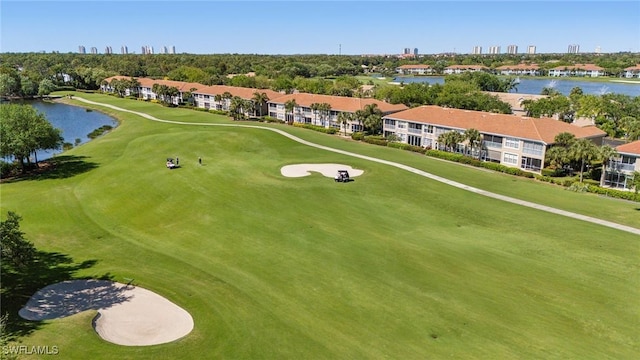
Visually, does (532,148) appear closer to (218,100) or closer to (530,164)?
(530,164)

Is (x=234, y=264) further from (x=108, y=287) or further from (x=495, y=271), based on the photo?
(x=495, y=271)

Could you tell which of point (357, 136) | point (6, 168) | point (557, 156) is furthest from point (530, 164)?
point (6, 168)

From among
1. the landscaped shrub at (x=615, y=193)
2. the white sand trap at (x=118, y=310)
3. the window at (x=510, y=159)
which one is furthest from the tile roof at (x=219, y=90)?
the white sand trap at (x=118, y=310)

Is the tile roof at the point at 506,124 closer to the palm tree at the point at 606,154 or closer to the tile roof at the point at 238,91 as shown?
the palm tree at the point at 606,154

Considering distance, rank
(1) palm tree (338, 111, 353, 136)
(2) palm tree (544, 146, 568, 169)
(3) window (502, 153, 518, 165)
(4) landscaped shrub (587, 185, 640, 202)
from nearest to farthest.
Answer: (4) landscaped shrub (587, 185, 640, 202) → (2) palm tree (544, 146, 568, 169) → (3) window (502, 153, 518, 165) → (1) palm tree (338, 111, 353, 136)

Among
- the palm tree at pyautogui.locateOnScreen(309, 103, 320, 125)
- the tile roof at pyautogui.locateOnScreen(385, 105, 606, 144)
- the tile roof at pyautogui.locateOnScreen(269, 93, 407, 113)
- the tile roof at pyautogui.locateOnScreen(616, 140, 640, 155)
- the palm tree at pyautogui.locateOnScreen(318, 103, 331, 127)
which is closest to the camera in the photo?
the tile roof at pyautogui.locateOnScreen(616, 140, 640, 155)

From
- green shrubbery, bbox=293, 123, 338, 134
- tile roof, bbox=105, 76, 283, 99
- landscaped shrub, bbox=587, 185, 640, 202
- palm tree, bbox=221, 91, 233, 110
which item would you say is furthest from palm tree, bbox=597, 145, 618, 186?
palm tree, bbox=221, 91, 233, 110

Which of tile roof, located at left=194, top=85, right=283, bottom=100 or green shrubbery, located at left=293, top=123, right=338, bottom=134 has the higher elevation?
tile roof, located at left=194, top=85, right=283, bottom=100

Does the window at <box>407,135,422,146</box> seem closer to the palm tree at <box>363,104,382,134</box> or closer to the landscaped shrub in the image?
the palm tree at <box>363,104,382,134</box>
